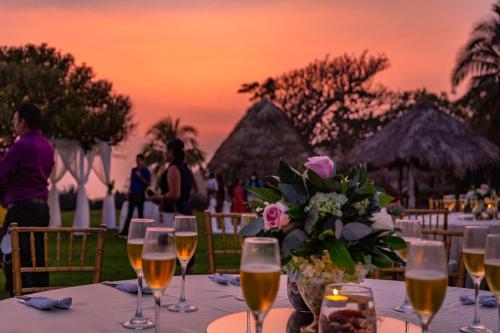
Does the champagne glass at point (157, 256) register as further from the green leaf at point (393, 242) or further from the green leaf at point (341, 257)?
the green leaf at point (393, 242)

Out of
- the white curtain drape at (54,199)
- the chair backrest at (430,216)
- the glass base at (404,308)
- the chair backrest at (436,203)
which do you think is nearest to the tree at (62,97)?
the white curtain drape at (54,199)

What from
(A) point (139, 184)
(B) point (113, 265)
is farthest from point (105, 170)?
(B) point (113, 265)

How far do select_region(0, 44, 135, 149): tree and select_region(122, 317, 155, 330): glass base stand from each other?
14.5m

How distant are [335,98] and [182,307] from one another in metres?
34.3

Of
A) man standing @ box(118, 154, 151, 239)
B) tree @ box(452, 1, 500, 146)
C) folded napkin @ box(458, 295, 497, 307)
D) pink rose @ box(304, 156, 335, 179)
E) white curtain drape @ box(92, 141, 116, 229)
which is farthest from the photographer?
tree @ box(452, 1, 500, 146)

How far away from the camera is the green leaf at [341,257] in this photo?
1966 millimetres

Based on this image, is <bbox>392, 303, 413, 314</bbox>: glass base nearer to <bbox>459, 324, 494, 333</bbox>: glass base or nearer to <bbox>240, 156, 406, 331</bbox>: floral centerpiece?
<bbox>459, 324, 494, 333</bbox>: glass base

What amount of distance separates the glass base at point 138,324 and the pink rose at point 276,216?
0.53 m

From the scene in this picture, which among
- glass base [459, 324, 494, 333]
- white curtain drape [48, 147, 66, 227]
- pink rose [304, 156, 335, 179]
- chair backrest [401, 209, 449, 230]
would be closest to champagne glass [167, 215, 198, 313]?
pink rose [304, 156, 335, 179]

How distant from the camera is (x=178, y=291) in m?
2.75

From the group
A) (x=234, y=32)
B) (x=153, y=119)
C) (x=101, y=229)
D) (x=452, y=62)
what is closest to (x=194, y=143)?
(x=153, y=119)

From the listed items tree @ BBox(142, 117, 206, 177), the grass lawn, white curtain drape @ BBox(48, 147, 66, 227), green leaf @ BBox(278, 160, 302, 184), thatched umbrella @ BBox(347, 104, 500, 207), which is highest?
tree @ BBox(142, 117, 206, 177)

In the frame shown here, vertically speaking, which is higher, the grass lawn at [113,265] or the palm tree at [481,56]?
the palm tree at [481,56]

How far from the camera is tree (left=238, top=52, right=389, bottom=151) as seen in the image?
117 feet
